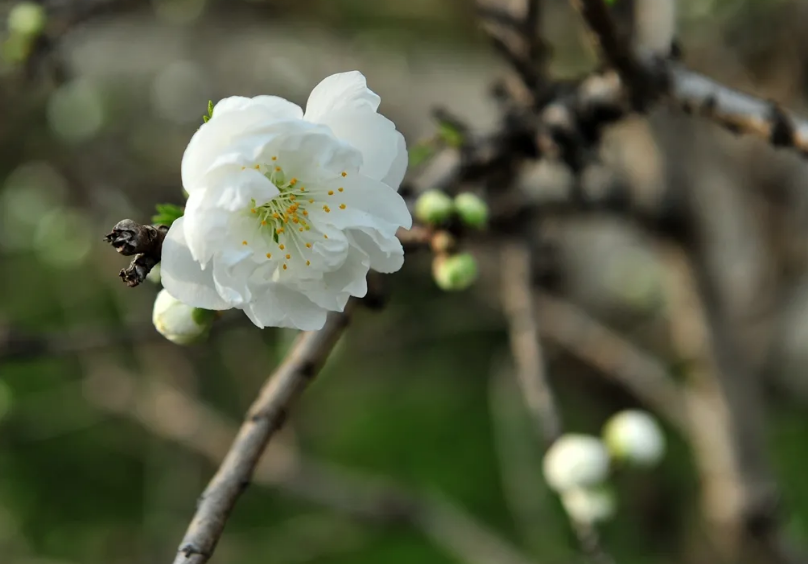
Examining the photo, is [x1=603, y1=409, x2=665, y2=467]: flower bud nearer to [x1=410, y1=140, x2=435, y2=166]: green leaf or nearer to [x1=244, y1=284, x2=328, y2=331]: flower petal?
[x1=410, y1=140, x2=435, y2=166]: green leaf

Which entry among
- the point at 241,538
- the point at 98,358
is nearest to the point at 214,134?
the point at 98,358

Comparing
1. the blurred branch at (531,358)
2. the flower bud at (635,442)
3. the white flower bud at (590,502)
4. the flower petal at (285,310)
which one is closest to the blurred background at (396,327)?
the blurred branch at (531,358)

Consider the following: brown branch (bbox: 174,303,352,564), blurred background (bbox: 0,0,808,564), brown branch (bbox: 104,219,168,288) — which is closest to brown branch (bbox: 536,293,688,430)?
blurred background (bbox: 0,0,808,564)

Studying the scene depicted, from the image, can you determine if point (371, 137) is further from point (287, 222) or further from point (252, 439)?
point (252, 439)

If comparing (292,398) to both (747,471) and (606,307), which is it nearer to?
(747,471)

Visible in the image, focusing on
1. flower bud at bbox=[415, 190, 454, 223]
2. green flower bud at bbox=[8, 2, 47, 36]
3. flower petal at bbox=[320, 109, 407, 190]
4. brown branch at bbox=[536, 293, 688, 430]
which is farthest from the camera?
brown branch at bbox=[536, 293, 688, 430]

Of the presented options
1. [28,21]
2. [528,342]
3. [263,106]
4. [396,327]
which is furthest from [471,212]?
[396,327]
